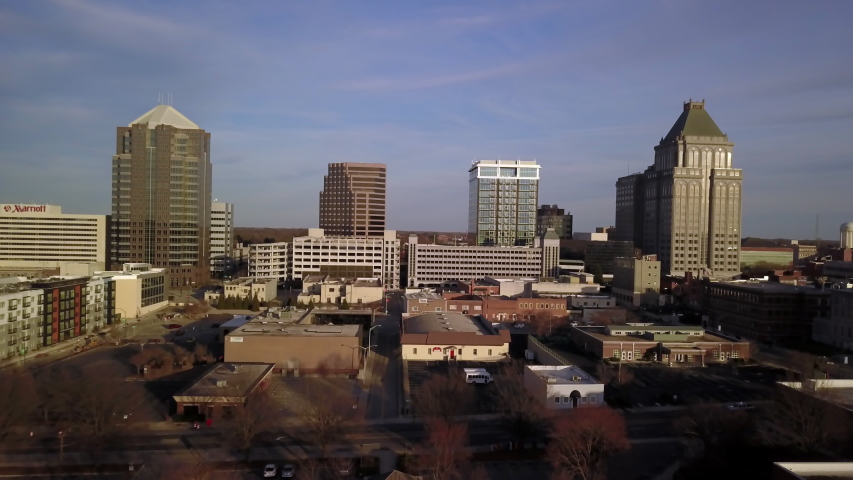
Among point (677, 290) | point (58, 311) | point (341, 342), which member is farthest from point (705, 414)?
point (677, 290)

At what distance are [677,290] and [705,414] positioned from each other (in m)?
28.6

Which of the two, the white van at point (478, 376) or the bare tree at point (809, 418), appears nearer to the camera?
the bare tree at point (809, 418)

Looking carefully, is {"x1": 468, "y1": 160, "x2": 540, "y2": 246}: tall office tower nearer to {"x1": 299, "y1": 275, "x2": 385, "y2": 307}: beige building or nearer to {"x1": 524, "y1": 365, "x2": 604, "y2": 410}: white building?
{"x1": 299, "y1": 275, "x2": 385, "y2": 307}: beige building

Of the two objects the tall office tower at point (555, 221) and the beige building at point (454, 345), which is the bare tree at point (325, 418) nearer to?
the beige building at point (454, 345)

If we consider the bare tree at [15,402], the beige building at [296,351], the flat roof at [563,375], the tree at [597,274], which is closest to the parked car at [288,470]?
the bare tree at [15,402]

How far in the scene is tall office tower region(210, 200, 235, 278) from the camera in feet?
158

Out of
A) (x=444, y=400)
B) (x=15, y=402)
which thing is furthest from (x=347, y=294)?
(x=15, y=402)

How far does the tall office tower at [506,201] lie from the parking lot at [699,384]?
115 feet

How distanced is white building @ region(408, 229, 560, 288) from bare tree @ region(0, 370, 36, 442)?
32288 mm

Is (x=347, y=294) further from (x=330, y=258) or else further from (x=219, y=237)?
(x=219, y=237)

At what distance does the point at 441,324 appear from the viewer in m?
23.6

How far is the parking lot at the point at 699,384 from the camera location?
651 inches

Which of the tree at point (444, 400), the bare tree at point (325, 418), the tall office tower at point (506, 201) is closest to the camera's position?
the bare tree at point (325, 418)

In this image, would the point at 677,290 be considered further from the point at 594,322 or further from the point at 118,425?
the point at 118,425
